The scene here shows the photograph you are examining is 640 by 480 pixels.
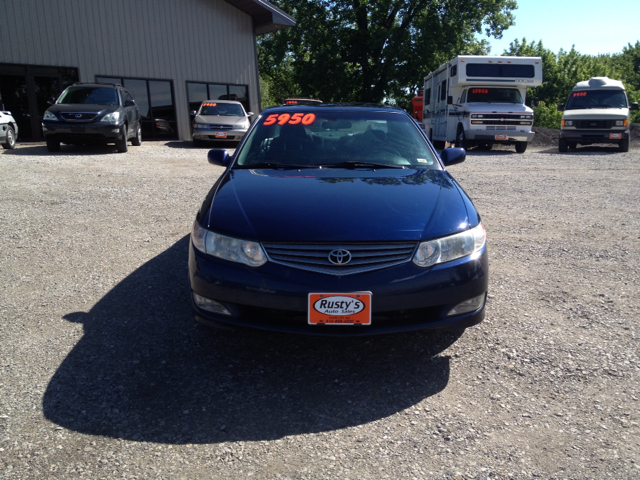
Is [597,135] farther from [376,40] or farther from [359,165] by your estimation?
[359,165]

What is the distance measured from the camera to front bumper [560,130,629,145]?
56.6 feet

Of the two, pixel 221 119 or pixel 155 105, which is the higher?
pixel 155 105

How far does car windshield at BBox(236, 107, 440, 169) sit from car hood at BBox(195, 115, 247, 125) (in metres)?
13.3

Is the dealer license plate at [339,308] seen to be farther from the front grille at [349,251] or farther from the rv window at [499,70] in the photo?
the rv window at [499,70]

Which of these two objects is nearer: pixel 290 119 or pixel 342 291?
pixel 342 291

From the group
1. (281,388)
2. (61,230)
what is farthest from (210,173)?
(281,388)

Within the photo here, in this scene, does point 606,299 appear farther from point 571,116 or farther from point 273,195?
point 571,116

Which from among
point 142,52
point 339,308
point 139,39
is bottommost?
point 339,308

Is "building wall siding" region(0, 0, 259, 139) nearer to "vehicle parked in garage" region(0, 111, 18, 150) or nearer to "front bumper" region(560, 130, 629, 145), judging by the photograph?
"vehicle parked in garage" region(0, 111, 18, 150)

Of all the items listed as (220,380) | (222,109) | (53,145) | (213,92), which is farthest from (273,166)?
(213,92)

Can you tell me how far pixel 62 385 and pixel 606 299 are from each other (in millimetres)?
3865

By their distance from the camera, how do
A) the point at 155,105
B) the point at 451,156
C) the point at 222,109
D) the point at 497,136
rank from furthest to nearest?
the point at 155,105 < the point at 222,109 < the point at 497,136 < the point at 451,156

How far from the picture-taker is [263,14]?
22.1 metres

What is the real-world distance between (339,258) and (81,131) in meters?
12.1
